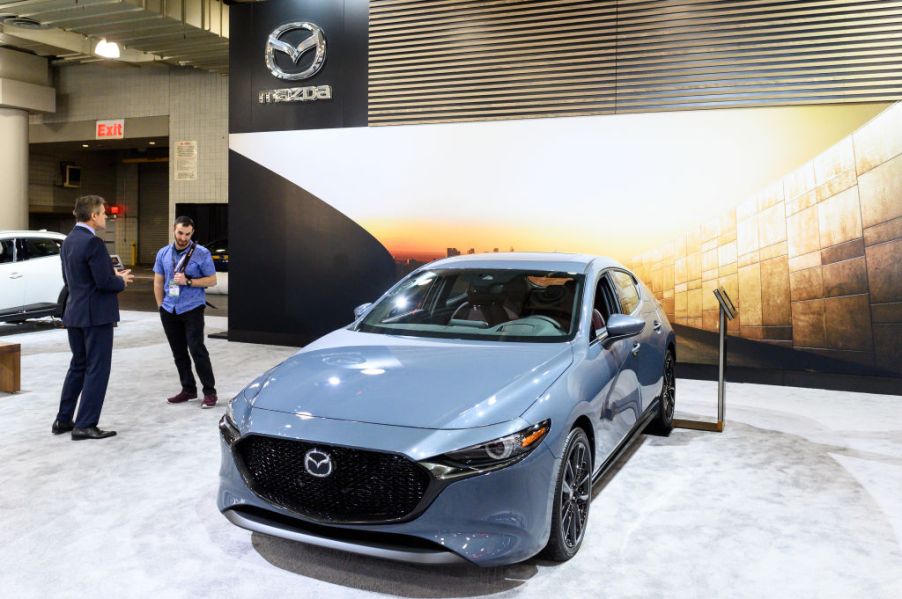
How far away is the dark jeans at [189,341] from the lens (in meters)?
5.70

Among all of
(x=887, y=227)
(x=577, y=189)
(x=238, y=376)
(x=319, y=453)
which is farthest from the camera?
(x=577, y=189)

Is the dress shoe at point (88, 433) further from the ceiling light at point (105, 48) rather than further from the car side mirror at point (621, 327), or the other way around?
the ceiling light at point (105, 48)

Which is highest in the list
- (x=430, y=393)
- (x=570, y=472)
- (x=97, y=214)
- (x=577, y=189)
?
(x=577, y=189)

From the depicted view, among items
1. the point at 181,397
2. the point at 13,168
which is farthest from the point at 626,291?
the point at 13,168

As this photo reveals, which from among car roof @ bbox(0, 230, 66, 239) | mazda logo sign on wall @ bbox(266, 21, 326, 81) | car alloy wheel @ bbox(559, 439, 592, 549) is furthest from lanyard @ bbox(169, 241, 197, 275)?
car roof @ bbox(0, 230, 66, 239)

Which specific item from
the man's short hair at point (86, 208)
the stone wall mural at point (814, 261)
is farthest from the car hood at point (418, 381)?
the stone wall mural at point (814, 261)

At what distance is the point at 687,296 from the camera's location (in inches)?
294

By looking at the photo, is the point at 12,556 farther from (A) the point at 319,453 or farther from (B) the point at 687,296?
(B) the point at 687,296

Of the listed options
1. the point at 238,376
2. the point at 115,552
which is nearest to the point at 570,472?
the point at 115,552

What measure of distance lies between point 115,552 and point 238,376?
4.16 m

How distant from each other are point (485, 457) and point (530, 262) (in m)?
1.67

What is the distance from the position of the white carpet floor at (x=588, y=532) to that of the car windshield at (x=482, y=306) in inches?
38.6

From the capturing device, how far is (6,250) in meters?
9.59

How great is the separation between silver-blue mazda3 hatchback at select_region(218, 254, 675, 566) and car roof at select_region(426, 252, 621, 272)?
22cm
